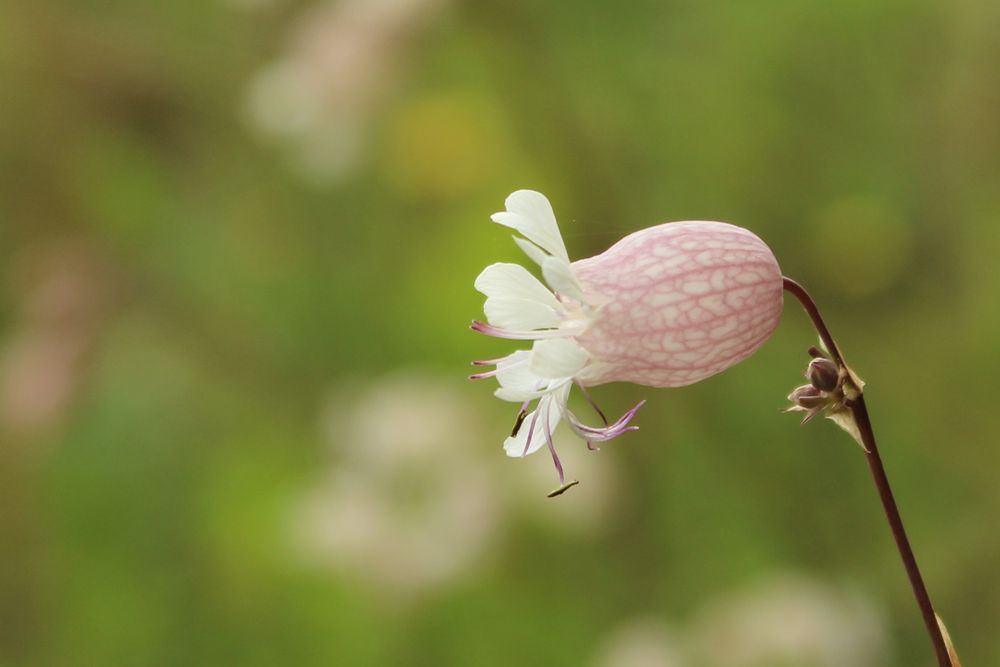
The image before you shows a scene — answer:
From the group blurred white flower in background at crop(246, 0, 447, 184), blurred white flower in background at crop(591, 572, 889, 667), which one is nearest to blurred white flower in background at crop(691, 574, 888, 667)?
blurred white flower in background at crop(591, 572, 889, 667)

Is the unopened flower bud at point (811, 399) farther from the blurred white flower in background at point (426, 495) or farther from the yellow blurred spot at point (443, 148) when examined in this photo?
the yellow blurred spot at point (443, 148)

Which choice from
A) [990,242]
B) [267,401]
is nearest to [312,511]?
[267,401]

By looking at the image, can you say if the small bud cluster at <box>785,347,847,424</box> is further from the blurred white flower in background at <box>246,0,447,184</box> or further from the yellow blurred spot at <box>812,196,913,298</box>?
the blurred white flower in background at <box>246,0,447,184</box>

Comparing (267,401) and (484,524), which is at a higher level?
(267,401)

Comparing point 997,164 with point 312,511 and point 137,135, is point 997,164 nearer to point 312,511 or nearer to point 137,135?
point 312,511

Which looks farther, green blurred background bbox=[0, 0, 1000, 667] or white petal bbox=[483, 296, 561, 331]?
green blurred background bbox=[0, 0, 1000, 667]

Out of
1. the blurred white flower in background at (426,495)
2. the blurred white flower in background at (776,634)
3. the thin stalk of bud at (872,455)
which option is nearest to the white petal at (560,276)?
the thin stalk of bud at (872,455)
